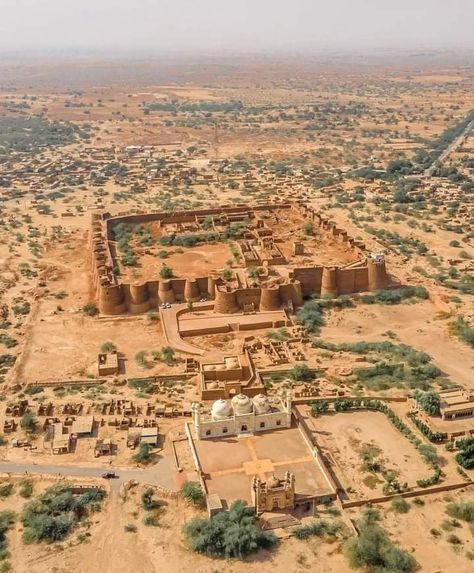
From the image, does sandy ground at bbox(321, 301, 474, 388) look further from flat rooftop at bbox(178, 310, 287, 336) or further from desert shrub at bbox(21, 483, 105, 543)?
desert shrub at bbox(21, 483, 105, 543)

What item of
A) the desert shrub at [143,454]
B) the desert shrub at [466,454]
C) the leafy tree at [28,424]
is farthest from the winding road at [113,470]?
the desert shrub at [466,454]

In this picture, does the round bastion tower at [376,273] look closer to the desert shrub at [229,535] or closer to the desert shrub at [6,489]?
the desert shrub at [229,535]

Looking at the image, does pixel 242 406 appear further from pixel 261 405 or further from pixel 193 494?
pixel 193 494

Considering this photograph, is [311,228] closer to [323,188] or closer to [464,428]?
[323,188]

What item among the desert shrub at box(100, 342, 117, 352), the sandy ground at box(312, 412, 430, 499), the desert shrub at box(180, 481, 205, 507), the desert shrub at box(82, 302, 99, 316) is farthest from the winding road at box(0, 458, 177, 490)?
the desert shrub at box(82, 302, 99, 316)

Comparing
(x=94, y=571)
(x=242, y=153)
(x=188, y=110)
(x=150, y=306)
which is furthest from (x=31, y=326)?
(x=188, y=110)
